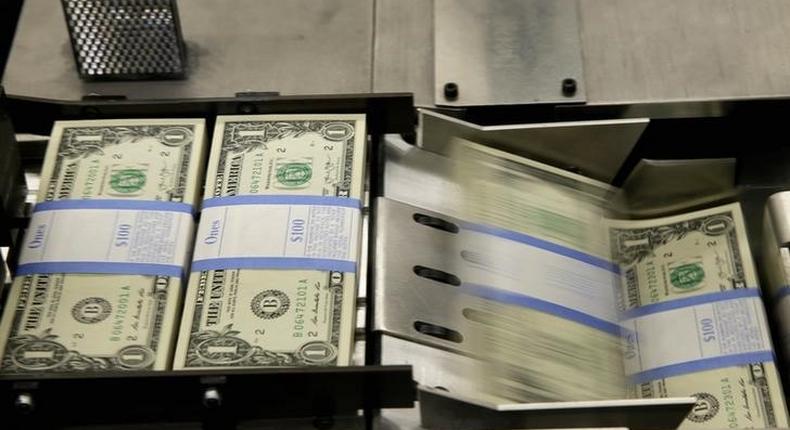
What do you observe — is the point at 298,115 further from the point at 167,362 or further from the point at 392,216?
the point at 167,362

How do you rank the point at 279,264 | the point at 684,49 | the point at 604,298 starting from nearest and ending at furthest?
the point at 279,264 < the point at 604,298 < the point at 684,49

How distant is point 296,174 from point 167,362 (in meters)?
0.32

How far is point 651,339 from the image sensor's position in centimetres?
146

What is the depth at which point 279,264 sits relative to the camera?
4.33 ft

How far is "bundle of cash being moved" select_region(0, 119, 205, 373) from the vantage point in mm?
1270

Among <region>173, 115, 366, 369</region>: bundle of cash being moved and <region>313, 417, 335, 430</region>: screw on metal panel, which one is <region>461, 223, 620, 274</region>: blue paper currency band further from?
<region>313, 417, 335, 430</region>: screw on metal panel

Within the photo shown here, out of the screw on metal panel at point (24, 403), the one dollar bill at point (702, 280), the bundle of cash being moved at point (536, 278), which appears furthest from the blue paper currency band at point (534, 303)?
the screw on metal panel at point (24, 403)

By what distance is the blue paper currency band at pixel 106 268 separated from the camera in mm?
1325

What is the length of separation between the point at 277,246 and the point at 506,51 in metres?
0.52

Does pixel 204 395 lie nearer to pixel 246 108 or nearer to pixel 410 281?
pixel 410 281

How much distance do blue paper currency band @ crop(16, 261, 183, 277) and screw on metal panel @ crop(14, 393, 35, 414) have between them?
199 mm

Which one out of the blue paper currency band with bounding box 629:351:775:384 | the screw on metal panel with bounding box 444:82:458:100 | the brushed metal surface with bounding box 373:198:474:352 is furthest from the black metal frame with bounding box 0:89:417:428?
the screw on metal panel with bounding box 444:82:458:100

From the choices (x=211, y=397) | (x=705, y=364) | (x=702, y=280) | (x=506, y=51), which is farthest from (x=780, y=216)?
(x=211, y=397)

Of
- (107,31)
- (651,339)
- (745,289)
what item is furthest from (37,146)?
(745,289)
